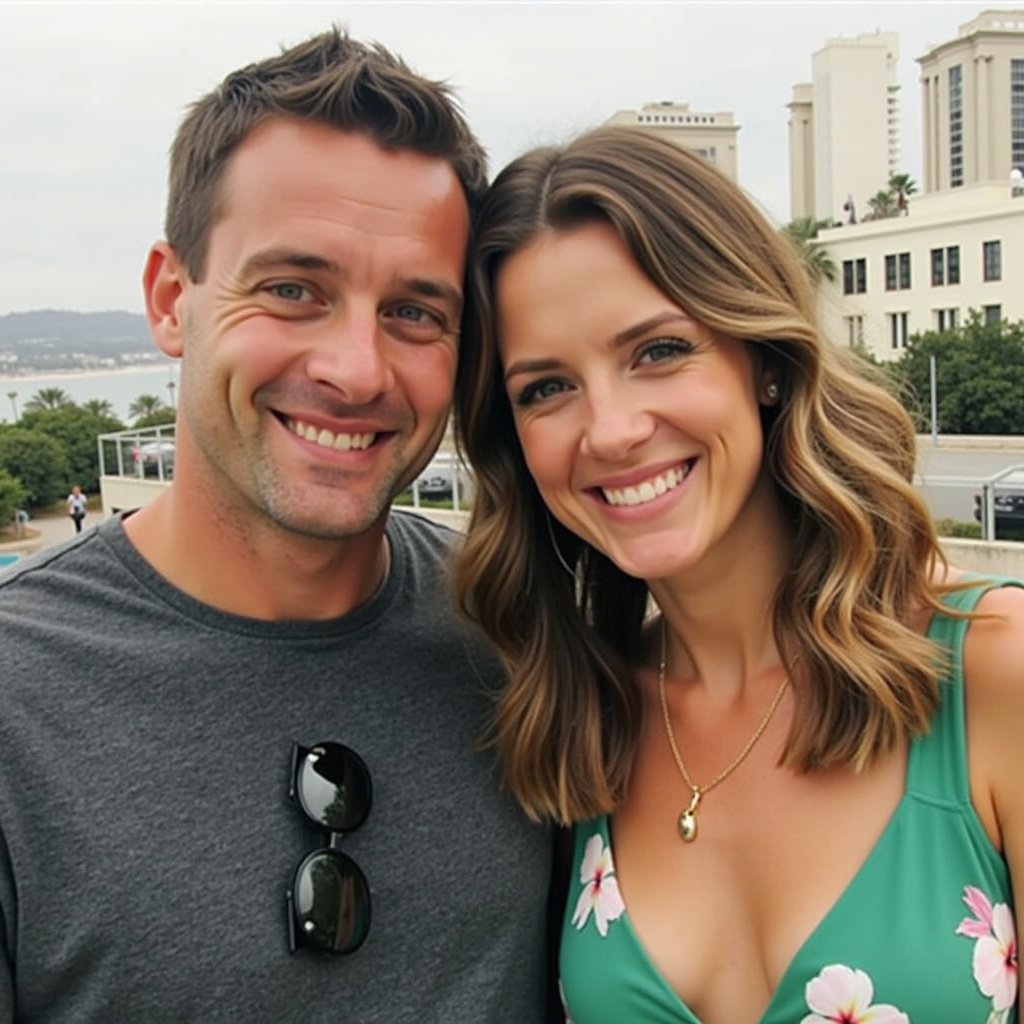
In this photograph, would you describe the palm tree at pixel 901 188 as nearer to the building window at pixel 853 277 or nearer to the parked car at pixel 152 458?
the building window at pixel 853 277

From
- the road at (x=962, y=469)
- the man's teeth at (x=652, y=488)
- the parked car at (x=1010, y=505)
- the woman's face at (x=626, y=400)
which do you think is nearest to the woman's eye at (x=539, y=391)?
the woman's face at (x=626, y=400)

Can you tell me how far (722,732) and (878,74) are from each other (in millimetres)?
117500

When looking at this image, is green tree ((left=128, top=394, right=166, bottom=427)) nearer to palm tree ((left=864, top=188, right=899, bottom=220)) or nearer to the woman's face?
palm tree ((left=864, top=188, right=899, bottom=220))

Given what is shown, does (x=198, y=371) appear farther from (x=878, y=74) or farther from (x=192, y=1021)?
(x=878, y=74)

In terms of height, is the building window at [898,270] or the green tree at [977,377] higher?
the building window at [898,270]

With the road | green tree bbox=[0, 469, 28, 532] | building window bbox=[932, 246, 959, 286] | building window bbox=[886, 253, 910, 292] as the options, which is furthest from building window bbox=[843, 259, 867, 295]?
green tree bbox=[0, 469, 28, 532]

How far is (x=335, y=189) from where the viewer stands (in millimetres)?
2359

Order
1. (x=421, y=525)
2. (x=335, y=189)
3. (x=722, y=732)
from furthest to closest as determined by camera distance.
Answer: (x=421, y=525), (x=722, y=732), (x=335, y=189)

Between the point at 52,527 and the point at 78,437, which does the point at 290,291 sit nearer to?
the point at 52,527

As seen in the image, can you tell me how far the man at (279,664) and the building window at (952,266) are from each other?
180 ft

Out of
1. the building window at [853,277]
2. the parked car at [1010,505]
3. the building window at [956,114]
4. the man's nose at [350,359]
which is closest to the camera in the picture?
the man's nose at [350,359]

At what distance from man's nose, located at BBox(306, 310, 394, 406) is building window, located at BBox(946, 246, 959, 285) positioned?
55.1 metres

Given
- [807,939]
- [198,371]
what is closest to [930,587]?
[807,939]

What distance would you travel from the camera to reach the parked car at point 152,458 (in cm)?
2450
